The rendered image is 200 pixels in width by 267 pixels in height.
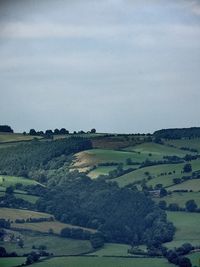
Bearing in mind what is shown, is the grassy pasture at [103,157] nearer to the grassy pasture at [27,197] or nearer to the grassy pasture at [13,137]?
the grassy pasture at [13,137]

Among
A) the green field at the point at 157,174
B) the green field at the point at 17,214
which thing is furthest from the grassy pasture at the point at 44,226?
the green field at the point at 157,174

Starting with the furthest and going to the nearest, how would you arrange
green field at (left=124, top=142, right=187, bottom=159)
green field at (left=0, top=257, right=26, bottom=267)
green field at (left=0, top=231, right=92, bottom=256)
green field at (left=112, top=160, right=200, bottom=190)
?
green field at (left=124, top=142, right=187, bottom=159) < green field at (left=112, top=160, right=200, bottom=190) < green field at (left=0, top=231, right=92, bottom=256) < green field at (left=0, top=257, right=26, bottom=267)

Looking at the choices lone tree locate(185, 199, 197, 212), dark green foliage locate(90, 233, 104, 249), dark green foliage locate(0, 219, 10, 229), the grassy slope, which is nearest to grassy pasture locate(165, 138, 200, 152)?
the grassy slope

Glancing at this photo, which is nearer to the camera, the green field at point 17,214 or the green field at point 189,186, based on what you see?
the green field at point 17,214

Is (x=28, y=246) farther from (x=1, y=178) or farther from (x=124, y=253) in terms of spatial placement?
(x=1, y=178)

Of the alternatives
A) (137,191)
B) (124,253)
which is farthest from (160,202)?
(124,253)

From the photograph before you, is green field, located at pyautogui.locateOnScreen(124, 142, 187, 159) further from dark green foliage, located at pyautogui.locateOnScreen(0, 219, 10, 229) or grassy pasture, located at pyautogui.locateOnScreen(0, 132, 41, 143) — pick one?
dark green foliage, located at pyautogui.locateOnScreen(0, 219, 10, 229)

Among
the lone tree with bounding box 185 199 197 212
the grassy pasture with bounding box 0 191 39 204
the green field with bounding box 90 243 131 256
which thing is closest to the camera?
the green field with bounding box 90 243 131 256
